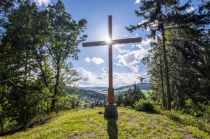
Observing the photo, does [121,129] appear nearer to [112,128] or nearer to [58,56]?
[112,128]

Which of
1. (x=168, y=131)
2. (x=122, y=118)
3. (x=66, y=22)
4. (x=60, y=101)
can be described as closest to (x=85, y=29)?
(x=66, y=22)

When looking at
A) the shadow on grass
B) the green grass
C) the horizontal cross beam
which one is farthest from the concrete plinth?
the horizontal cross beam

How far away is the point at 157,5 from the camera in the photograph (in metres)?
28.2

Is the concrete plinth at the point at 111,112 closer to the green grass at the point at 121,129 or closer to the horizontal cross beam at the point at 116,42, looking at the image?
the green grass at the point at 121,129

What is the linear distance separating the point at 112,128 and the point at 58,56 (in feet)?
64.4

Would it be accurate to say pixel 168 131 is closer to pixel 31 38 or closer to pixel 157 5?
pixel 31 38

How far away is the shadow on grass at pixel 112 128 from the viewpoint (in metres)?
12.8

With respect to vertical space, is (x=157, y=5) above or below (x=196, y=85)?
above

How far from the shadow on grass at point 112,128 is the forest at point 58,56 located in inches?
182

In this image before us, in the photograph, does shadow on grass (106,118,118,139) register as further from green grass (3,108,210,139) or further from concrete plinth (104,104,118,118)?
concrete plinth (104,104,118,118)

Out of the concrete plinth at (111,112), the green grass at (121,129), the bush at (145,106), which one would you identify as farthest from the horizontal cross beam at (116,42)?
the bush at (145,106)

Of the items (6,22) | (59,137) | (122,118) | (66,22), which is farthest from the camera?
(66,22)

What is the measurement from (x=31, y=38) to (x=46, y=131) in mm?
8350

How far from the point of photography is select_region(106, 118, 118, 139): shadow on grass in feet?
42.1
